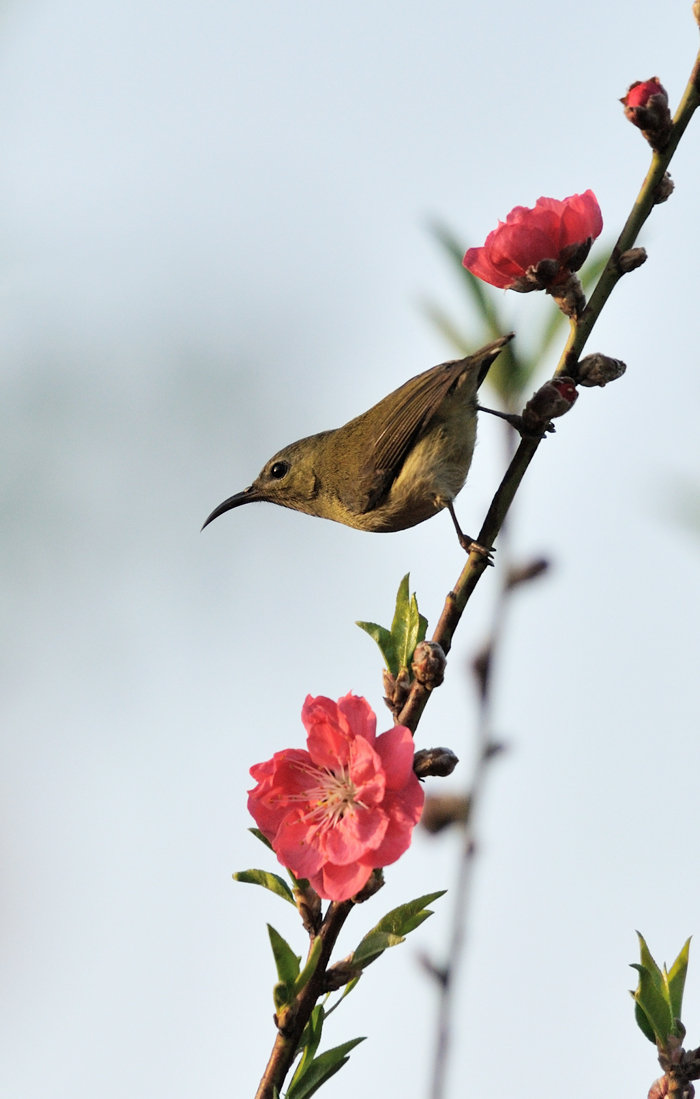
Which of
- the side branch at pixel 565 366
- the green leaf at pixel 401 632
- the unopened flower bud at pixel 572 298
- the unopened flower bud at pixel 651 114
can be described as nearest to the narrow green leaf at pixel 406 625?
the green leaf at pixel 401 632

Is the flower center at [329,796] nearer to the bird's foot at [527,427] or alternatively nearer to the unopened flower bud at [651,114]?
the bird's foot at [527,427]

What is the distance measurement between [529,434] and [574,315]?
12.2 inches

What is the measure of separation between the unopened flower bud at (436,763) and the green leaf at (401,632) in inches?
9.5

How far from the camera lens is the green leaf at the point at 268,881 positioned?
1946 millimetres

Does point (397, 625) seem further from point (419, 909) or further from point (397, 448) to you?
point (397, 448)

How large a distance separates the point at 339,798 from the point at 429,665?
32 centimetres

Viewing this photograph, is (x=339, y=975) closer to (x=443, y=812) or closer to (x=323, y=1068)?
(x=323, y=1068)

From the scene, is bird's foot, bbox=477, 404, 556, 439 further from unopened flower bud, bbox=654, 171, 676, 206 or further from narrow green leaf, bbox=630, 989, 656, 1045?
narrow green leaf, bbox=630, 989, 656, 1045

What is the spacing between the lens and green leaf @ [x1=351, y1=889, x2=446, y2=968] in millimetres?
1819

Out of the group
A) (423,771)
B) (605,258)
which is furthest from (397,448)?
(423,771)

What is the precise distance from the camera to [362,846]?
1831mm

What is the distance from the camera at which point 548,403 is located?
2098 millimetres

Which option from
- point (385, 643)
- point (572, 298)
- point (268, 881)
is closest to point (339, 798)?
point (268, 881)

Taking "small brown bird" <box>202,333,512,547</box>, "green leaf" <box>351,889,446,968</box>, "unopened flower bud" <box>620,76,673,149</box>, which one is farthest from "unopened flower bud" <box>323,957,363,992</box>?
"small brown bird" <box>202,333,512,547</box>
